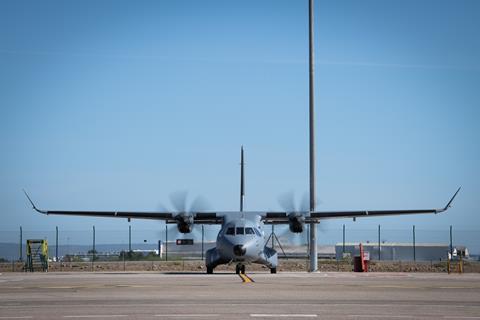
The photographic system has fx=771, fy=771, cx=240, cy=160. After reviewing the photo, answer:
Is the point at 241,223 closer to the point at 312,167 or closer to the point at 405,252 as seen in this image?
the point at 312,167

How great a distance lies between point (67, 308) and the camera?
16.3 meters

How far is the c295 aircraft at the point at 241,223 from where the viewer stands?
3860 cm

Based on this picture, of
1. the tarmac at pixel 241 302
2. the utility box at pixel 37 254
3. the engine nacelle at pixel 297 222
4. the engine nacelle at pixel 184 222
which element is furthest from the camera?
the utility box at pixel 37 254

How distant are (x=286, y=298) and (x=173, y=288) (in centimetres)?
535

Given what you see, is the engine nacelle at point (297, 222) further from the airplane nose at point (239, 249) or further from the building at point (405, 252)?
the building at point (405, 252)

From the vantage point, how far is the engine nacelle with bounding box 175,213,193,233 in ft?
141

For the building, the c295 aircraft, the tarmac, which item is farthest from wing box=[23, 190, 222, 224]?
the building

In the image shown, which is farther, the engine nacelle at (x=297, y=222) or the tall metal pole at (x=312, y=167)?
the tall metal pole at (x=312, y=167)

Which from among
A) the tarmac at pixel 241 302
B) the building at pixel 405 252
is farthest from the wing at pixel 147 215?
the building at pixel 405 252

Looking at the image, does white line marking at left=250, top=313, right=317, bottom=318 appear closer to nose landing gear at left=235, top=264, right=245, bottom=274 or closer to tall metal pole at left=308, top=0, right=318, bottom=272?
nose landing gear at left=235, top=264, right=245, bottom=274

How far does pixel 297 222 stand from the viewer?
4275 centimetres

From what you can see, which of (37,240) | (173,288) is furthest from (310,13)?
(173,288)

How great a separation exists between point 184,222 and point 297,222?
6.29m

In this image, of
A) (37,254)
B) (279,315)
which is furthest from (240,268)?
(279,315)
